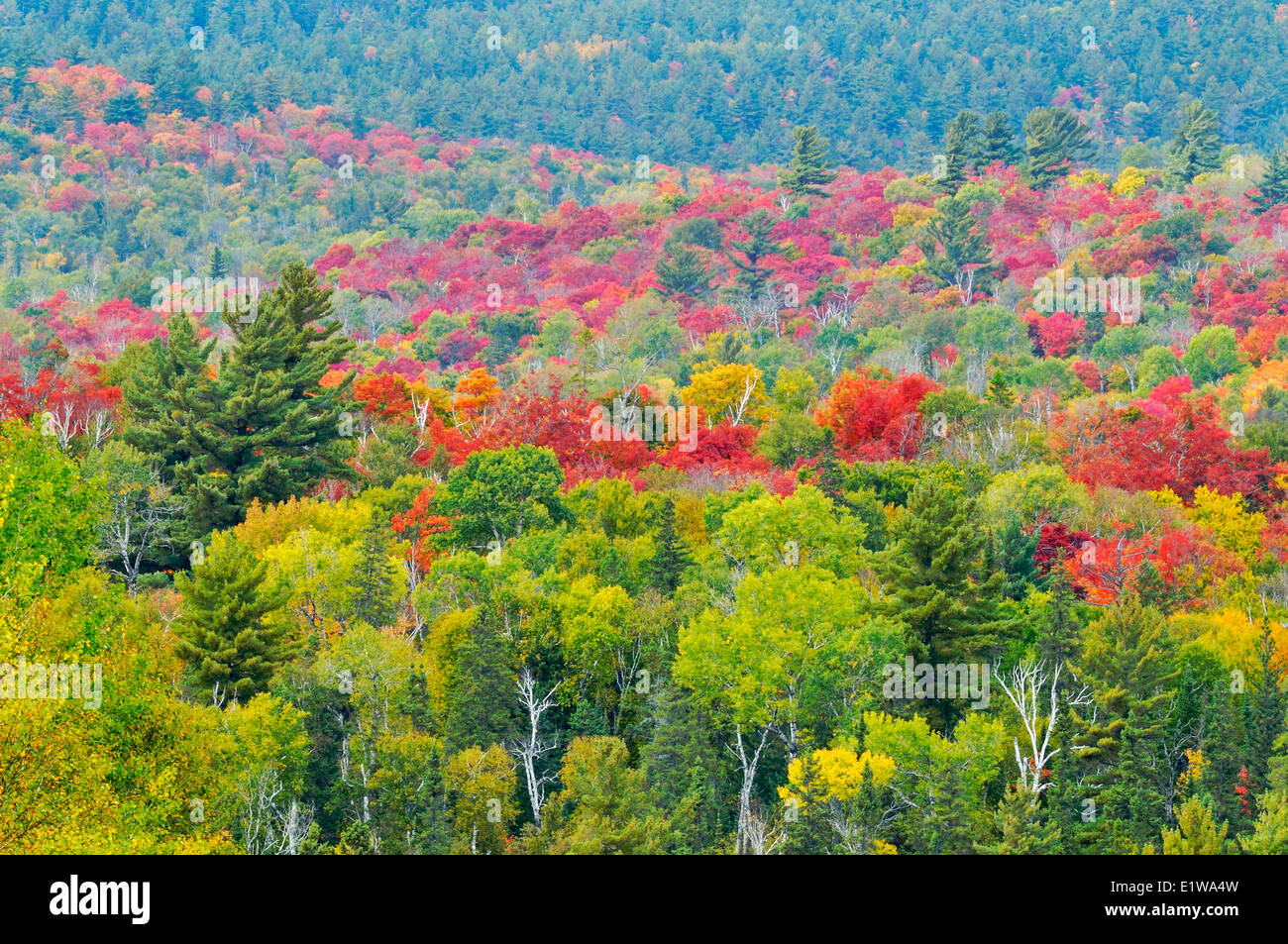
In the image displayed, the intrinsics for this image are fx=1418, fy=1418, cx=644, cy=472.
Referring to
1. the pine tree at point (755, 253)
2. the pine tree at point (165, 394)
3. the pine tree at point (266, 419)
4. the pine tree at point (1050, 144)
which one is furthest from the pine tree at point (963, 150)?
the pine tree at point (165, 394)

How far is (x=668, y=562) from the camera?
5009cm

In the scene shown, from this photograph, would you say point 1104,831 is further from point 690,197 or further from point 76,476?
point 690,197

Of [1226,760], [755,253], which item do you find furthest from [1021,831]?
[755,253]

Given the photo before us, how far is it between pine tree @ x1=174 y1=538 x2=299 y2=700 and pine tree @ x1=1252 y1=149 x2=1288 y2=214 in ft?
330

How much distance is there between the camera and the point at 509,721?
43625 millimetres

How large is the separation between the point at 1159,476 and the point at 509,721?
108 ft

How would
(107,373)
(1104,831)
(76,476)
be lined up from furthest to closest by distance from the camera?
(107,373) < (1104,831) < (76,476)

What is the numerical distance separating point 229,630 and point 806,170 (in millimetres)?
108605

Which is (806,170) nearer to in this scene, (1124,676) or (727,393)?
(727,393)

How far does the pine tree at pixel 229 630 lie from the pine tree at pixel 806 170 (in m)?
107

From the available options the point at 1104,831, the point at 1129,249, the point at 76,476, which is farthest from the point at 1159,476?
the point at 1129,249

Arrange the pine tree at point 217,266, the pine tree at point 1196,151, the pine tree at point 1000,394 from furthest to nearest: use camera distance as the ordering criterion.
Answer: the pine tree at point 1196,151 < the pine tree at point 217,266 < the pine tree at point 1000,394

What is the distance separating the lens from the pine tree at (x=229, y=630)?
134 ft

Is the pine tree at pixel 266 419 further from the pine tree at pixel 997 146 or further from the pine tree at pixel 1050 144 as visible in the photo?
the pine tree at pixel 997 146
